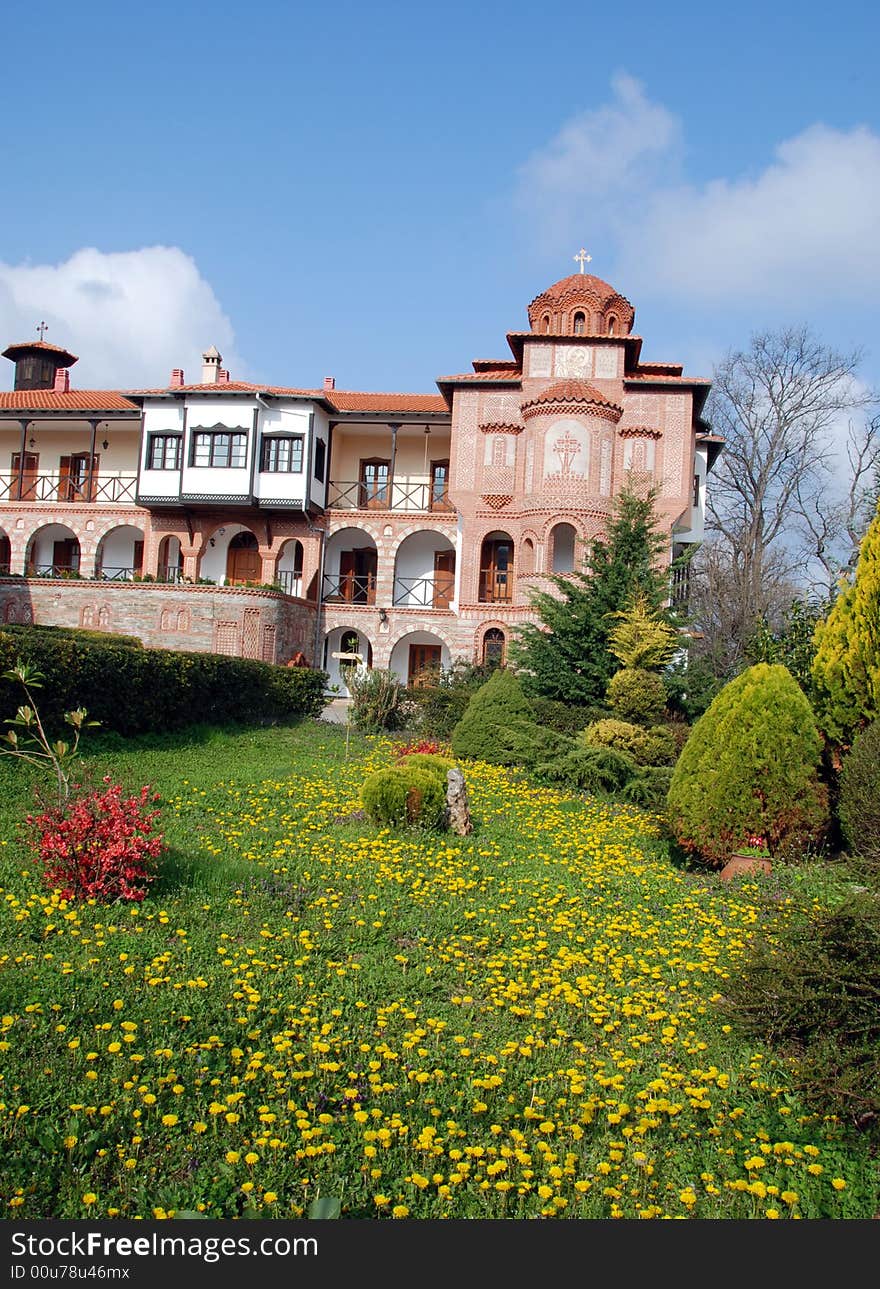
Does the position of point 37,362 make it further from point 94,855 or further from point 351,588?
point 94,855

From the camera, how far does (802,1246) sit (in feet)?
11.3

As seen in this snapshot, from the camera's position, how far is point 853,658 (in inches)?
386

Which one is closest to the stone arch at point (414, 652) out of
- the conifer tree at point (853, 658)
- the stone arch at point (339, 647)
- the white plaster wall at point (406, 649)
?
the white plaster wall at point (406, 649)

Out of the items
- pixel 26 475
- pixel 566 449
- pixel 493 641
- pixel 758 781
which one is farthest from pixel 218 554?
pixel 758 781

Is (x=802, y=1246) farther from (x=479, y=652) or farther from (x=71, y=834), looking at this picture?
(x=479, y=652)

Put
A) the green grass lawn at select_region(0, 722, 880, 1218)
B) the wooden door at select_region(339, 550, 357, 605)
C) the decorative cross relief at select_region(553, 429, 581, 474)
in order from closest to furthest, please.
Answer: the green grass lawn at select_region(0, 722, 880, 1218)
the decorative cross relief at select_region(553, 429, 581, 474)
the wooden door at select_region(339, 550, 357, 605)

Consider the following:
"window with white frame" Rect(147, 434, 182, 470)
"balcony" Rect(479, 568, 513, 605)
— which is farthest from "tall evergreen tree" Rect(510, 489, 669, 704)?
"window with white frame" Rect(147, 434, 182, 470)

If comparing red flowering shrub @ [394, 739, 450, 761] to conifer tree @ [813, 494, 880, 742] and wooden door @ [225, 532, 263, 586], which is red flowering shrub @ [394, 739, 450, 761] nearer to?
conifer tree @ [813, 494, 880, 742]

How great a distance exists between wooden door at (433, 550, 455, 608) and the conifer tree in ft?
68.9

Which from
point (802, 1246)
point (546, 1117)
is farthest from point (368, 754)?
point (802, 1246)

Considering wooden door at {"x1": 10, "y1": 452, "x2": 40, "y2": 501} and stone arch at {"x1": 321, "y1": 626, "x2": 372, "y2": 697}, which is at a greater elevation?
wooden door at {"x1": 10, "y1": 452, "x2": 40, "y2": 501}

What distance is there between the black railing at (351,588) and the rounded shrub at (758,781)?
71.3 feet

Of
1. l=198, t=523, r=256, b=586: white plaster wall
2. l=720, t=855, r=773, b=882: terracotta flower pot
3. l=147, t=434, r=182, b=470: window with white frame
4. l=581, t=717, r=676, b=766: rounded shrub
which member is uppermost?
l=147, t=434, r=182, b=470: window with white frame

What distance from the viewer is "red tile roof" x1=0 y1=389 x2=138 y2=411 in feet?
105
